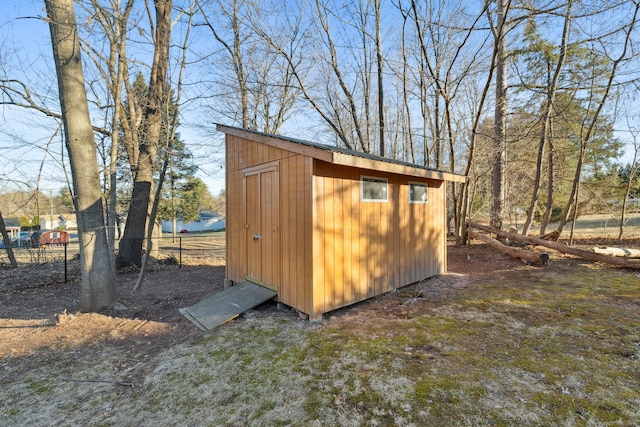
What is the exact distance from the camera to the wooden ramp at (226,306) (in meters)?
3.57

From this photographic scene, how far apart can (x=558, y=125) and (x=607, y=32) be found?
3683 mm

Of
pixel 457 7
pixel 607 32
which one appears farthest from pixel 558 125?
pixel 457 7

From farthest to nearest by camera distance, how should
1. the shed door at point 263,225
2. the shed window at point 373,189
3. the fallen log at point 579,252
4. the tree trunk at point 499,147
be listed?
the tree trunk at point 499,147
the fallen log at point 579,252
the shed window at point 373,189
the shed door at point 263,225

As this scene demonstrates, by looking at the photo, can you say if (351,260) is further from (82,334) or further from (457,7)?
(457,7)

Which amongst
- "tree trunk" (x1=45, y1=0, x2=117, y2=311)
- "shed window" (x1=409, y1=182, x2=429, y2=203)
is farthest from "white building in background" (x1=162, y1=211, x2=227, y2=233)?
"shed window" (x1=409, y1=182, x2=429, y2=203)

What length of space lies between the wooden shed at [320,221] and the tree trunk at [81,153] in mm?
1868

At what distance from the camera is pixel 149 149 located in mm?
6902

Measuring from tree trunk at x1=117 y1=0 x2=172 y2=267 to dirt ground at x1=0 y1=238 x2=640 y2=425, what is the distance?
714mm

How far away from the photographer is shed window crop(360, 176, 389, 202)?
423 centimetres

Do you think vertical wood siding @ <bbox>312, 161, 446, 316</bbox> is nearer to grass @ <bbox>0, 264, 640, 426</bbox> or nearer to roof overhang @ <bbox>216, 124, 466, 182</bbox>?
roof overhang @ <bbox>216, 124, 466, 182</bbox>

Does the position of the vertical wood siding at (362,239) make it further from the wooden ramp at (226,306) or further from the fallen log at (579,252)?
the fallen log at (579,252)

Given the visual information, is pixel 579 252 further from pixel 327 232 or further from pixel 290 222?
pixel 290 222

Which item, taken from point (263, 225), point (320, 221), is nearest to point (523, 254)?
point (320, 221)

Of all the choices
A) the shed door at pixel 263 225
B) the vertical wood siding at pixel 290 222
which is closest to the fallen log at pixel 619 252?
the vertical wood siding at pixel 290 222
